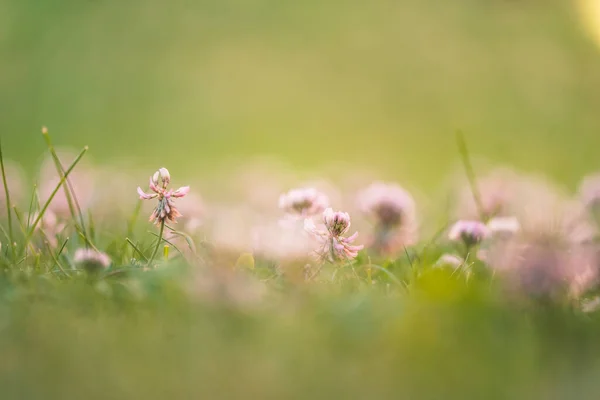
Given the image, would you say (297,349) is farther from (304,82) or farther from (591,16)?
(591,16)

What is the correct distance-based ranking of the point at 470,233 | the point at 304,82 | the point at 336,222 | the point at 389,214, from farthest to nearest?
the point at 304,82, the point at 389,214, the point at 470,233, the point at 336,222

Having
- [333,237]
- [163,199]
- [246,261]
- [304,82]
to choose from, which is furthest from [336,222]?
[304,82]

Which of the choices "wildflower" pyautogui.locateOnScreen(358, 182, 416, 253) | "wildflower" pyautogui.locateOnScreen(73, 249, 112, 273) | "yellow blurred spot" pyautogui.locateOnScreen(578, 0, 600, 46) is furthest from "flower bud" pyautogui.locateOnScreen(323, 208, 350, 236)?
"yellow blurred spot" pyautogui.locateOnScreen(578, 0, 600, 46)

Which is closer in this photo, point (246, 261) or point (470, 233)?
point (246, 261)

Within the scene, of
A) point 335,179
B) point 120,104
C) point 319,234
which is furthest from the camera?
point 120,104

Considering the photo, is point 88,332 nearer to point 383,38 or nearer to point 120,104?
point 120,104

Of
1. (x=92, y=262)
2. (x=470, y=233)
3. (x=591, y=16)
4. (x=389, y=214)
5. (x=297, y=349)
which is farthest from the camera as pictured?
(x=591, y=16)

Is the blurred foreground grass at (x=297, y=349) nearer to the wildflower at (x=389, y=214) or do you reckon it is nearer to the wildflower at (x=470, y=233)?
the wildflower at (x=470, y=233)

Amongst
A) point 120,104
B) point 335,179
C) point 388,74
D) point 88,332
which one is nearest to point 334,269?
point 88,332

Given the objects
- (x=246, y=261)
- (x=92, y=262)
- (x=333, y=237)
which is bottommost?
(x=92, y=262)
